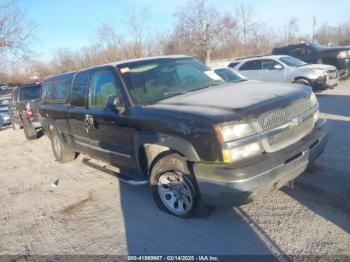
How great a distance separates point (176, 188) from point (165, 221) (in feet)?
1.50

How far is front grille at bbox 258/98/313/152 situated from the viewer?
3.44 metres

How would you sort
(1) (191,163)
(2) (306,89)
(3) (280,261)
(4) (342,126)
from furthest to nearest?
(4) (342,126) < (2) (306,89) < (1) (191,163) < (3) (280,261)

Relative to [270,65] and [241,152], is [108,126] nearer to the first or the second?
[241,152]

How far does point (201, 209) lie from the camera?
3846 mm

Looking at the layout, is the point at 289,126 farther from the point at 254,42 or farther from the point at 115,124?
the point at 254,42

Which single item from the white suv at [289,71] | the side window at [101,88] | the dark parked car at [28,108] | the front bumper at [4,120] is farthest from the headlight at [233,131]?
the front bumper at [4,120]

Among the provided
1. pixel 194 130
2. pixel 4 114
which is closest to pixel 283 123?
pixel 194 130

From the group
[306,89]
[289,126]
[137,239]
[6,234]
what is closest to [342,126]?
[306,89]

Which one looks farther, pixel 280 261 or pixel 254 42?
pixel 254 42

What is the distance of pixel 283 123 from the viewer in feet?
11.8

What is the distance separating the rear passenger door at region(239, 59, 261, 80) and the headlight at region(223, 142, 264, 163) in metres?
11.1

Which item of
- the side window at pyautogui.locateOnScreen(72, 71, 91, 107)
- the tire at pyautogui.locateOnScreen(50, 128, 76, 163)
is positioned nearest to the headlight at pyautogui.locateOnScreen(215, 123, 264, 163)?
the side window at pyautogui.locateOnScreen(72, 71, 91, 107)

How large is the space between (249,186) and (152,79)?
2.17 metres

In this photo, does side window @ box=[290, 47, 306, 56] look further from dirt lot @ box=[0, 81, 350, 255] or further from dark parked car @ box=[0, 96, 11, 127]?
dark parked car @ box=[0, 96, 11, 127]
